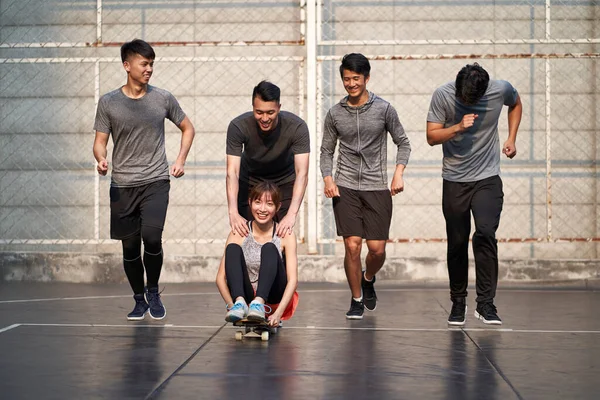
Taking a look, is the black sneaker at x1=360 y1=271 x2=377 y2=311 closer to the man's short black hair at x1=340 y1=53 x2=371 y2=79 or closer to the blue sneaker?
the man's short black hair at x1=340 y1=53 x2=371 y2=79

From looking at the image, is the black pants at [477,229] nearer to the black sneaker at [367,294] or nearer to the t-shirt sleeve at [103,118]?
the black sneaker at [367,294]

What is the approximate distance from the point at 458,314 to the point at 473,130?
1.26 metres

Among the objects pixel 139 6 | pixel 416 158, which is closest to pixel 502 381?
pixel 416 158

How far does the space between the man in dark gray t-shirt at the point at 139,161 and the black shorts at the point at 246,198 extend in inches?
19.5

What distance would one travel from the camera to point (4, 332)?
650 cm

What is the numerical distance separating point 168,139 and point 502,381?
850cm

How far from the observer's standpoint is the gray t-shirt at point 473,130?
275 inches

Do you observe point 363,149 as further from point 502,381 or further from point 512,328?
point 502,381

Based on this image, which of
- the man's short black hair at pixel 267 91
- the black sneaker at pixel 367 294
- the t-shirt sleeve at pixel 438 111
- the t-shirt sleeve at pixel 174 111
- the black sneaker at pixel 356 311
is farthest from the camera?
the black sneaker at pixel 367 294

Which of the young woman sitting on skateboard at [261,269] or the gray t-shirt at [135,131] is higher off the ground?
the gray t-shirt at [135,131]

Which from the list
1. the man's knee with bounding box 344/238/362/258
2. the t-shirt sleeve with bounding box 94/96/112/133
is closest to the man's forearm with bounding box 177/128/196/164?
the t-shirt sleeve with bounding box 94/96/112/133

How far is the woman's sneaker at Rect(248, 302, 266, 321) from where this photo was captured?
19.2 ft

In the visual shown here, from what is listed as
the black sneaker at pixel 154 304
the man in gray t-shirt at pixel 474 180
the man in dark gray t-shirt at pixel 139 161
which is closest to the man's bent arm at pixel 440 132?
the man in gray t-shirt at pixel 474 180

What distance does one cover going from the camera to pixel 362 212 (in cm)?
757
